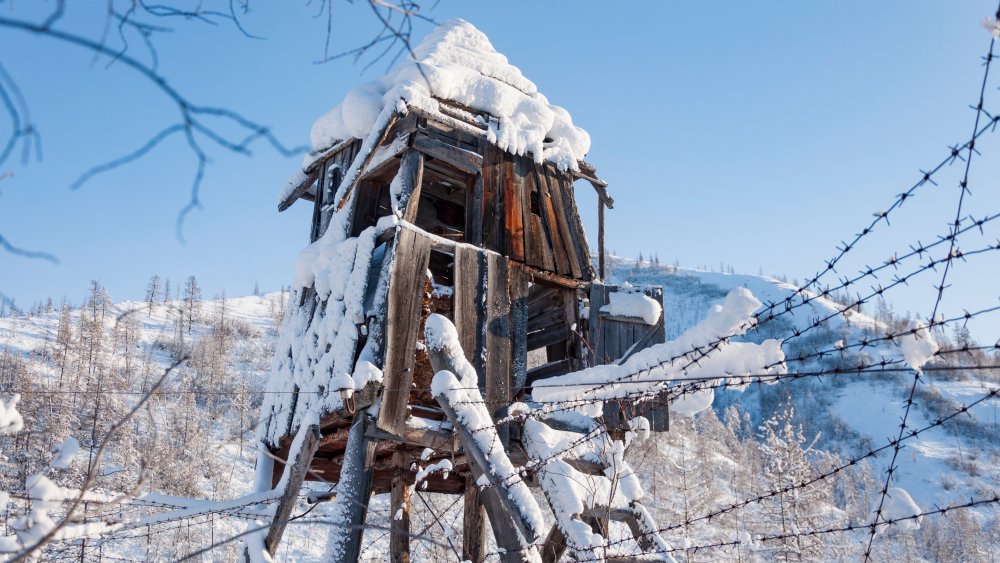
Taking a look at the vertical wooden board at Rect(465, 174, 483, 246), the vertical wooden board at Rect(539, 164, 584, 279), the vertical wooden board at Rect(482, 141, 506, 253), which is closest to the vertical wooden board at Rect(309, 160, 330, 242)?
the vertical wooden board at Rect(465, 174, 483, 246)

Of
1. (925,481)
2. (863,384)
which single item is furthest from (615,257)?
(925,481)

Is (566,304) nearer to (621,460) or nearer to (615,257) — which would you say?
(621,460)

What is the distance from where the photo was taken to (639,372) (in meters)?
5.44

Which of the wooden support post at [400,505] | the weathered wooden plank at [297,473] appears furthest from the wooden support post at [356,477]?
the wooden support post at [400,505]

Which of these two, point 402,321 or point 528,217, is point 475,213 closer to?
point 528,217

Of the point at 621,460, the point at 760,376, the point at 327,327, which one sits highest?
the point at 327,327

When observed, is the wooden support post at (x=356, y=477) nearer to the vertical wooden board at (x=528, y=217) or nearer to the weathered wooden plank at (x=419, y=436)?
the weathered wooden plank at (x=419, y=436)

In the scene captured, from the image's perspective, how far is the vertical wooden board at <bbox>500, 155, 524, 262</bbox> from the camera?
33.0 feet

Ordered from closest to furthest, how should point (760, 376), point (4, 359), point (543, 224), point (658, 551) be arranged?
point (760, 376), point (658, 551), point (543, 224), point (4, 359)

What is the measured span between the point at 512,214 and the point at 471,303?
1.66 m

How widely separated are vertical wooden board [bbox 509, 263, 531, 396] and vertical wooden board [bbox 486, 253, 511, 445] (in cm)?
12

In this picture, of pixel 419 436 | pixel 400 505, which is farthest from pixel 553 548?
pixel 419 436

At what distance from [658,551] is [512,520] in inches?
82.5

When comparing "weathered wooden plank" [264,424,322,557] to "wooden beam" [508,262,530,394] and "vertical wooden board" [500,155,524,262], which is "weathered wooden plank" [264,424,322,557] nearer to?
"wooden beam" [508,262,530,394]
